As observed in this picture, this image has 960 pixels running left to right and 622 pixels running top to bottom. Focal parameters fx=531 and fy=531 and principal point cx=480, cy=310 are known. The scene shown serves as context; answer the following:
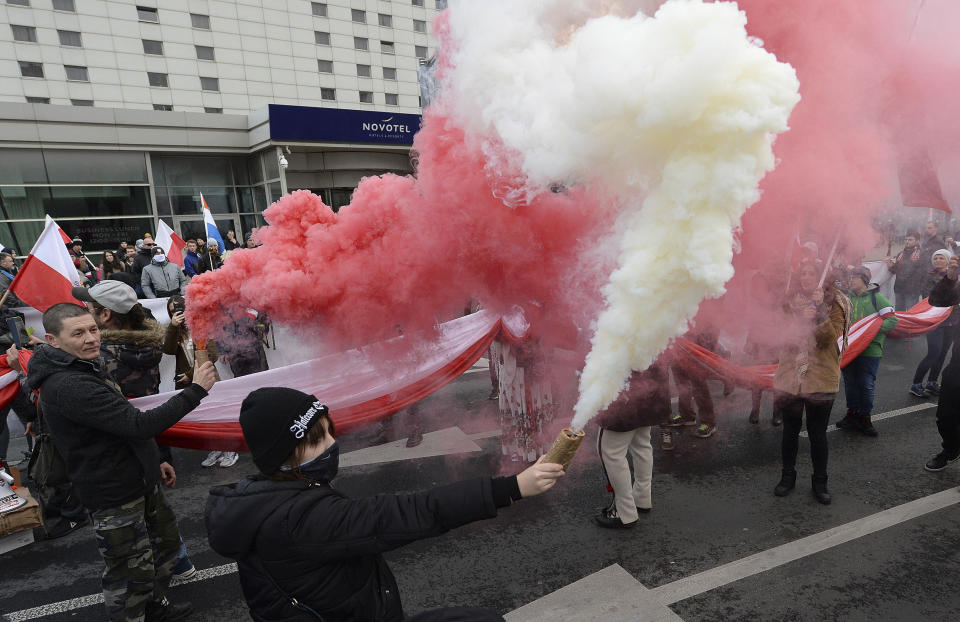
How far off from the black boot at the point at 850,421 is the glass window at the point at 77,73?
32.6 meters

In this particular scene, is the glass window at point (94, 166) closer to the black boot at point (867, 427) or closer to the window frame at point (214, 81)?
the window frame at point (214, 81)

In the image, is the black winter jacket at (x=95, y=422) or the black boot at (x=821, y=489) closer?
the black winter jacket at (x=95, y=422)

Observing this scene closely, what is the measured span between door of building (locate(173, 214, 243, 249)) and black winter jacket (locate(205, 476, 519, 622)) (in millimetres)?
24180

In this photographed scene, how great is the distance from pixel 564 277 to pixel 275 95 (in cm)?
3196

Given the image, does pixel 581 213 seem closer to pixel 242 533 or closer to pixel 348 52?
pixel 242 533

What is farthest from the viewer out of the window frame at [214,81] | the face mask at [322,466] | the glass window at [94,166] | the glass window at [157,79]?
the window frame at [214,81]

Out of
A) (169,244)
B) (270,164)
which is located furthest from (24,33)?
(169,244)

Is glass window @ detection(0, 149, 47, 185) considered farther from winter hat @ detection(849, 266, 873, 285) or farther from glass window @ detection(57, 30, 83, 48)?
winter hat @ detection(849, 266, 873, 285)

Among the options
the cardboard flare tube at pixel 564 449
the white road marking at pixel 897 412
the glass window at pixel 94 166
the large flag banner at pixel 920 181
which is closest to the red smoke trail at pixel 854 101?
the large flag banner at pixel 920 181

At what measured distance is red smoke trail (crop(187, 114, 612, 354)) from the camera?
10.0 feet

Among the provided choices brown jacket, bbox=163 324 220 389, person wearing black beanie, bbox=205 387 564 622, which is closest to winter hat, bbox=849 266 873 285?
person wearing black beanie, bbox=205 387 564 622

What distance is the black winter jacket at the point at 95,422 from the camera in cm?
271

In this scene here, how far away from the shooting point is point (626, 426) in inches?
149

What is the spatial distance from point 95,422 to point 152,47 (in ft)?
103
